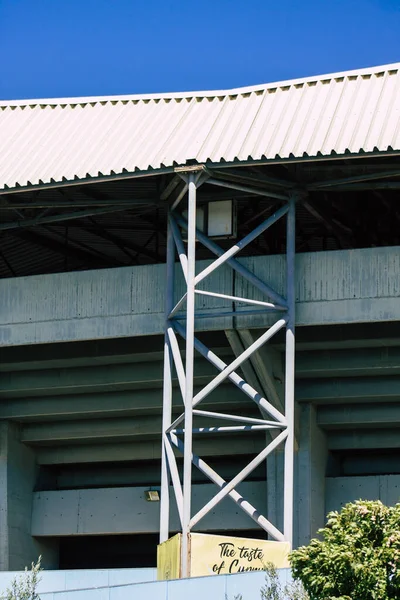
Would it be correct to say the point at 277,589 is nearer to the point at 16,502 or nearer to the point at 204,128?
the point at 204,128

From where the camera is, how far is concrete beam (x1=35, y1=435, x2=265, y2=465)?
41.1 meters

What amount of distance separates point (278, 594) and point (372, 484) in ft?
52.8

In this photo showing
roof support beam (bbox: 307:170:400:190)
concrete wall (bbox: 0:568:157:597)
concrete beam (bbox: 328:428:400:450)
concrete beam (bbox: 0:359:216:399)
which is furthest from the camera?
concrete beam (bbox: 328:428:400:450)

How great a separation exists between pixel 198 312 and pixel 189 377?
3017 millimetres

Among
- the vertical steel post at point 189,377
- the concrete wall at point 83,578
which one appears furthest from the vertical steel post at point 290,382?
the concrete wall at point 83,578


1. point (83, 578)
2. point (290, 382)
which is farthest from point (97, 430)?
point (83, 578)

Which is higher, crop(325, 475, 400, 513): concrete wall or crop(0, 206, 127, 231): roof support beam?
crop(0, 206, 127, 231): roof support beam

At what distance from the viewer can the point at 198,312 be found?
35.8 m

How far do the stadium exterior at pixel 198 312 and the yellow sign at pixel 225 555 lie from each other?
0.58 meters

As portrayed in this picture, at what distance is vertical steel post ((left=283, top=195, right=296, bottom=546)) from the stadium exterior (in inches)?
1.8

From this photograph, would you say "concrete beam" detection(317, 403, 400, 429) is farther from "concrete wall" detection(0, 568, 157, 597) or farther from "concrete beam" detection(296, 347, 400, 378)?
"concrete wall" detection(0, 568, 157, 597)

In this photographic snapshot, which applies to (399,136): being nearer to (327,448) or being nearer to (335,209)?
(335,209)

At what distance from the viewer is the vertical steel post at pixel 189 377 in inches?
1252

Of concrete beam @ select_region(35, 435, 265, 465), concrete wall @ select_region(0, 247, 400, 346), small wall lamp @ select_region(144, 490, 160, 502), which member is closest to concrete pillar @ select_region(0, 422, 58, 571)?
concrete beam @ select_region(35, 435, 265, 465)
